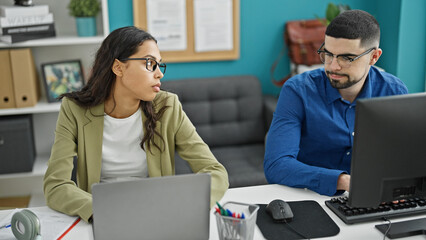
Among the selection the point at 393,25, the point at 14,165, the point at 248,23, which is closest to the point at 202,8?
the point at 248,23

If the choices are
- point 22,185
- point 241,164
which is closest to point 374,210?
point 241,164

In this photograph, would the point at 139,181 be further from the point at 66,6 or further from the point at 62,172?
the point at 66,6

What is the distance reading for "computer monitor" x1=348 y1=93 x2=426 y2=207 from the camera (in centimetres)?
118

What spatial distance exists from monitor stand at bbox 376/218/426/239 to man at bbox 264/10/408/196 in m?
0.24

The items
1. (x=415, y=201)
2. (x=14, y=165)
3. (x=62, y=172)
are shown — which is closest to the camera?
(x=415, y=201)

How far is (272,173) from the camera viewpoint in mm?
1702

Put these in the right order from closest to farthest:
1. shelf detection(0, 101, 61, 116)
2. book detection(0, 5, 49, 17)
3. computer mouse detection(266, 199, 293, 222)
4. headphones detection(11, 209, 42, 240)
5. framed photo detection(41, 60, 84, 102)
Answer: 1. headphones detection(11, 209, 42, 240)
2. computer mouse detection(266, 199, 293, 222)
3. book detection(0, 5, 49, 17)
4. shelf detection(0, 101, 61, 116)
5. framed photo detection(41, 60, 84, 102)

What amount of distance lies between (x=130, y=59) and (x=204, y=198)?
2.38 ft

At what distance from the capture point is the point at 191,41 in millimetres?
3287

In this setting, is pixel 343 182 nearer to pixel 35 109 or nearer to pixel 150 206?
pixel 150 206

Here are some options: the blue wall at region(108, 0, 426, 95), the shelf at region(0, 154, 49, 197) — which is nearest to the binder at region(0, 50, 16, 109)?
the shelf at region(0, 154, 49, 197)

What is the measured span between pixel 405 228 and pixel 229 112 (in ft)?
6.36

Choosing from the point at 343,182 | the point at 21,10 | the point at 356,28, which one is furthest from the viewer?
the point at 21,10

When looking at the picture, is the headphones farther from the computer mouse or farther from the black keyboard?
the black keyboard
